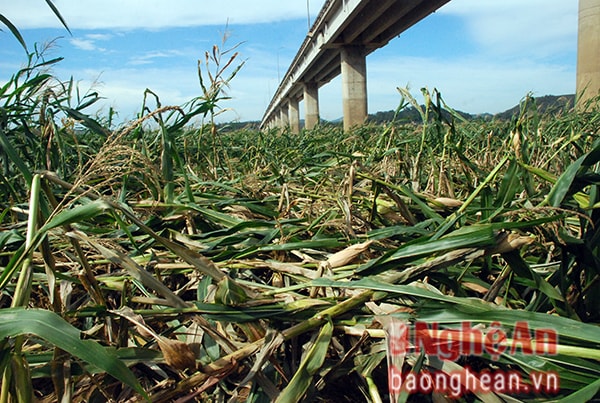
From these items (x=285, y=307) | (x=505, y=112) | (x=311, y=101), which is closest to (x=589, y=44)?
(x=505, y=112)

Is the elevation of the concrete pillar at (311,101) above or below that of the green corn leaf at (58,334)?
above

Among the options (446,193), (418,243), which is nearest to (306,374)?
(418,243)

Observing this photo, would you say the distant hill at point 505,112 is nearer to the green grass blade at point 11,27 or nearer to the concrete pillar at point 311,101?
the green grass blade at point 11,27

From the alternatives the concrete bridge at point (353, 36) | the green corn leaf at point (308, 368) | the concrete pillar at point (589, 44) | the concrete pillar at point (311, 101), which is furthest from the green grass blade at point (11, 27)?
the concrete pillar at point (311, 101)

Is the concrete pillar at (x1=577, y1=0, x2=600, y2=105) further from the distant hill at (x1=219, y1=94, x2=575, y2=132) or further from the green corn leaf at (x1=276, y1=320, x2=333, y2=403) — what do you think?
the green corn leaf at (x1=276, y1=320, x2=333, y2=403)

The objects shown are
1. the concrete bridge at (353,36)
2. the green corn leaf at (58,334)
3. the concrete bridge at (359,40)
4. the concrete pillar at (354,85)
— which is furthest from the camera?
the concrete pillar at (354,85)

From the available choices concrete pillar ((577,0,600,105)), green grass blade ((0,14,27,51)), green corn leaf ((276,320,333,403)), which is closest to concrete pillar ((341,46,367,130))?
concrete pillar ((577,0,600,105))

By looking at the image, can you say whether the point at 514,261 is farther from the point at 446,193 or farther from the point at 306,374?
the point at 446,193

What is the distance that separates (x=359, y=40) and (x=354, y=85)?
6.59 feet

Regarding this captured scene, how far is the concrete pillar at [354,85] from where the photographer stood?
2022cm

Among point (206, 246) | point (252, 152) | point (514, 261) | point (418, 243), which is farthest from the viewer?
point (252, 152)

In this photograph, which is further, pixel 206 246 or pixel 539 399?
pixel 206 246

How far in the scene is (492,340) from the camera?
2.50ft

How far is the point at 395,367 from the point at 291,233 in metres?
0.60
